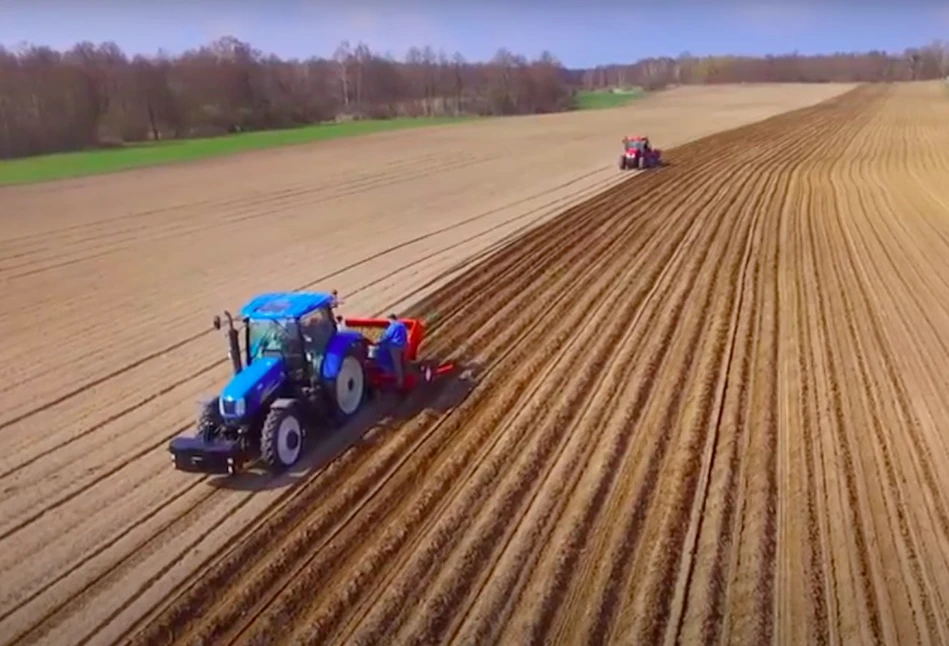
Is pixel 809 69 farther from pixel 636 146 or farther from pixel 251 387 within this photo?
pixel 251 387

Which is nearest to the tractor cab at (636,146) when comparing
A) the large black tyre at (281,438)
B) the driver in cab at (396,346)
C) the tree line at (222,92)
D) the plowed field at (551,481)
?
the plowed field at (551,481)

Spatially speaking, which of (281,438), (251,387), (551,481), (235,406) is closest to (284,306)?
(251,387)

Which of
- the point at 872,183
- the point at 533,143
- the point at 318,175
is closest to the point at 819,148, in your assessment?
the point at 872,183

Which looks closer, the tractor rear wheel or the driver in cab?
the tractor rear wheel

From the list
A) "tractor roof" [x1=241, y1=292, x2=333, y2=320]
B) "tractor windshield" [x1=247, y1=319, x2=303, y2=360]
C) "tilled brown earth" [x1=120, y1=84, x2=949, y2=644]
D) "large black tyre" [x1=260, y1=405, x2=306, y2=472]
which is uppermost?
"tractor roof" [x1=241, y1=292, x2=333, y2=320]

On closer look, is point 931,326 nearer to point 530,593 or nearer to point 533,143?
point 530,593

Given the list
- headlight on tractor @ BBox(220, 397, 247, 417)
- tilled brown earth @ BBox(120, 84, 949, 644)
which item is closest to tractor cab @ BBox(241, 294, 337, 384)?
headlight on tractor @ BBox(220, 397, 247, 417)

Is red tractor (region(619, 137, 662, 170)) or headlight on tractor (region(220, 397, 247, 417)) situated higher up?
red tractor (region(619, 137, 662, 170))

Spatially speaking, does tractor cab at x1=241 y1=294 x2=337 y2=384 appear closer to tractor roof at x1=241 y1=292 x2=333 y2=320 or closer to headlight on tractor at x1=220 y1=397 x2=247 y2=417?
tractor roof at x1=241 y1=292 x2=333 y2=320
